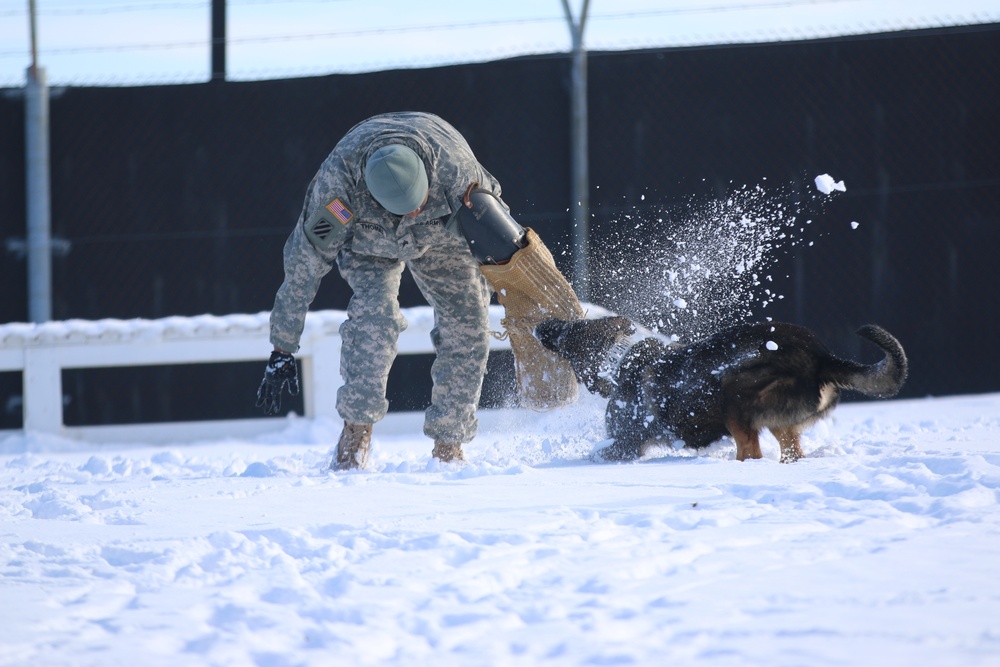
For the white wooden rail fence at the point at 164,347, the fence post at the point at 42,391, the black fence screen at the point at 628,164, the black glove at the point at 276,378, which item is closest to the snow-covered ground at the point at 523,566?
the black glove at the point at 276,378

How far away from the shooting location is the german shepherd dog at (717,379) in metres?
3.38

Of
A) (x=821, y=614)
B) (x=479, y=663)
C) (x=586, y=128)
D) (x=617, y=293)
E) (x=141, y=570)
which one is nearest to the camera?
(x=479, y=663)

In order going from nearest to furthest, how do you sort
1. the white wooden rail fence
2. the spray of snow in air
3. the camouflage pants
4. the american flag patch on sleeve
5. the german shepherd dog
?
the german shepherd dog, the american flag patch on sleeve, the camouflage pants, the spray of snow in air, the white wooden rail fence

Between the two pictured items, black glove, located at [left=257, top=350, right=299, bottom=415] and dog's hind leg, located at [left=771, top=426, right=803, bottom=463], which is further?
black glove, located at [left=257, top=350, right=299, bottom=415]

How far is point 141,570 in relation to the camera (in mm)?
2094

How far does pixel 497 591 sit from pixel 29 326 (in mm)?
4667

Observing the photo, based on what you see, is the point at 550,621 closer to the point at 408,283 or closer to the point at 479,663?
the point at 479,663

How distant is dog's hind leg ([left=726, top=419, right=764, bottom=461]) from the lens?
344 centimetres

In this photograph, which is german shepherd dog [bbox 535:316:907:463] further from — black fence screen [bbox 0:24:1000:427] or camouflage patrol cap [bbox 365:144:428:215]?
black fence screen [bbox 0:24:1000:427]

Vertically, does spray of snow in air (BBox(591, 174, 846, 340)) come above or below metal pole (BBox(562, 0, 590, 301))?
below

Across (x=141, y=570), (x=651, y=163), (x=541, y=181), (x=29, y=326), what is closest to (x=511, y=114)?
(x=541, y=181)

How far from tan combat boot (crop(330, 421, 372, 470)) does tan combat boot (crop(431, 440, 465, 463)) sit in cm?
31

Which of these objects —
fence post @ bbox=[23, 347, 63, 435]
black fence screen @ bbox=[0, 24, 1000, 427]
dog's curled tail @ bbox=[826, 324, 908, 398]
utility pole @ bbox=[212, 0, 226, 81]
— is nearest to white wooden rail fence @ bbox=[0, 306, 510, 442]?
fence post @ bbox=[23, 347, 63, 435]

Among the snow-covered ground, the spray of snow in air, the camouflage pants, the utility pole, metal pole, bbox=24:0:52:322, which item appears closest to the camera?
the snow-covered ground
